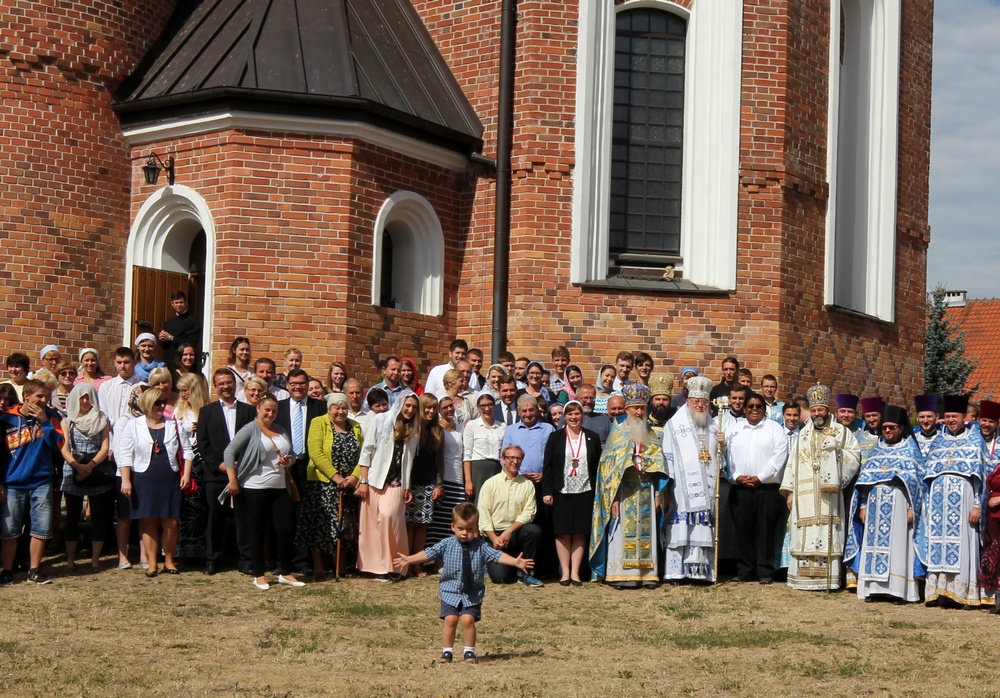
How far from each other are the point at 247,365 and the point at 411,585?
2.86 meters

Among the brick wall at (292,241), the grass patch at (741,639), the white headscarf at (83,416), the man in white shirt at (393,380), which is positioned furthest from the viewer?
the brick wall at (292,241)

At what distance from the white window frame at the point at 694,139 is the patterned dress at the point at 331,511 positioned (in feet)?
16.2

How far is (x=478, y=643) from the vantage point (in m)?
10.4

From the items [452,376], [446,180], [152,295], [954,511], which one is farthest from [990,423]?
[152,295]

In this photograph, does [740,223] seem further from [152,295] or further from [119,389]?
[119,389]

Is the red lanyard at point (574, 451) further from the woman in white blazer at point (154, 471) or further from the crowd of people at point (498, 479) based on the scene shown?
the woman in white blazer at point (154, 471)

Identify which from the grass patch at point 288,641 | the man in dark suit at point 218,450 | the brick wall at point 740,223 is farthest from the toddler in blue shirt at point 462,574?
the brick wall at point 740,223

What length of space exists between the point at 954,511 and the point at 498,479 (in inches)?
151

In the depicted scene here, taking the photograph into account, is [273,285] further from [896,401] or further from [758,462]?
[896,401]

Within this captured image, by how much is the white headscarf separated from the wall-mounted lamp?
4.01m

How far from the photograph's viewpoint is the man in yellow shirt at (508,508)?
1295 centimetres

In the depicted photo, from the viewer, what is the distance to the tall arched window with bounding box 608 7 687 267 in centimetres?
1798

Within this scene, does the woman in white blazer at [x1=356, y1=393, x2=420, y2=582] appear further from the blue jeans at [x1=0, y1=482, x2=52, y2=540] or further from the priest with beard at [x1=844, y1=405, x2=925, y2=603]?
the priest with beard at [x1=844, y1=405, x2=925, y2=603]

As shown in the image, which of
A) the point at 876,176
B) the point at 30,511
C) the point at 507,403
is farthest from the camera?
the point at 876,176
